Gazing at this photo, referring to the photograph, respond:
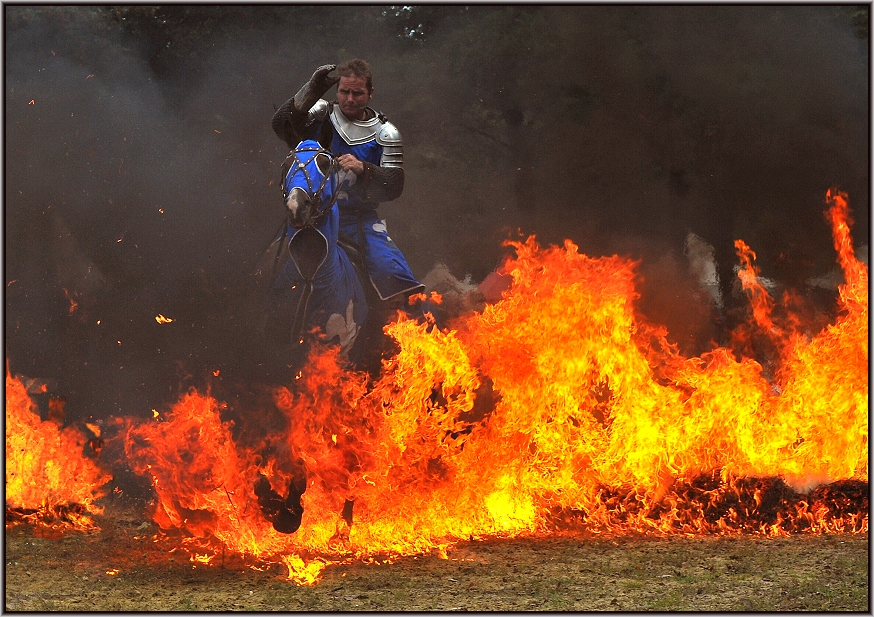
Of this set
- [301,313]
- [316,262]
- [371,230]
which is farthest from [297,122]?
[301,313]

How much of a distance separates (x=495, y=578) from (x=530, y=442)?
152 cm

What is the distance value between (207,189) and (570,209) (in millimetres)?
3455

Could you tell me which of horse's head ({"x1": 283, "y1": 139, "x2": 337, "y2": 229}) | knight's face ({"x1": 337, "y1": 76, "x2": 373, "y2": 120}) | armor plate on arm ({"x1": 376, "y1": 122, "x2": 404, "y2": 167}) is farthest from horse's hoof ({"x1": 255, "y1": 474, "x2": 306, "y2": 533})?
knight's face ({"x1": 337, "y1": 76, "x2": 373, "y2": 120})

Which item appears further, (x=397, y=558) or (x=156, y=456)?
(x=156, y=456)

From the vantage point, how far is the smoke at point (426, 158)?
7.65m

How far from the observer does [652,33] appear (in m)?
7.84

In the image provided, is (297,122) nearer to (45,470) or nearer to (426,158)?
(426,158)

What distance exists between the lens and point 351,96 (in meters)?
7.25

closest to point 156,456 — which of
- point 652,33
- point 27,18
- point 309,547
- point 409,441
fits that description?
point 309,547

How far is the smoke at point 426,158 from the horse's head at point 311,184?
1.24ft

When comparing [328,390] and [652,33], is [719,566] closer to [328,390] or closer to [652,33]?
[328,390]

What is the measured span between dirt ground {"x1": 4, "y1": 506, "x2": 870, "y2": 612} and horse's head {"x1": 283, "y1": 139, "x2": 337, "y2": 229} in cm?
297

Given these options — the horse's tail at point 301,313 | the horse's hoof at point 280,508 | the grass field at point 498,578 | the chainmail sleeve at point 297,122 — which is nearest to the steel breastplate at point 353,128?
the chainmail sleeve at point 297,122

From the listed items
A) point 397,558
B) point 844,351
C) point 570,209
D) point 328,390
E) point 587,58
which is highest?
point 587,58
